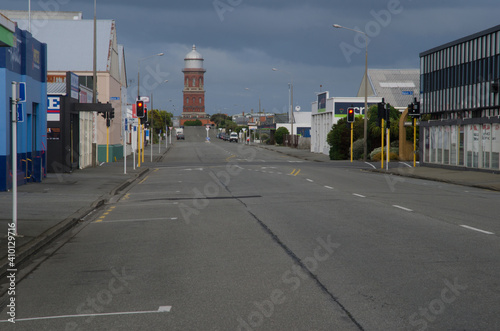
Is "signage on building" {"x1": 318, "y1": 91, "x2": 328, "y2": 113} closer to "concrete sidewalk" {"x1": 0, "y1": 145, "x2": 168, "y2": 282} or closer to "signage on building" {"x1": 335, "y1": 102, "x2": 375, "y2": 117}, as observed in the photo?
"signage on building" {"x1": 335, "y1": 102, "x2": 375, "y2": 117}

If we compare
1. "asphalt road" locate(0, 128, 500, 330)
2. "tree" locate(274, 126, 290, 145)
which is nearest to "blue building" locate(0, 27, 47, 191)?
"asphalt road" locate(0, 128, 500, 330)

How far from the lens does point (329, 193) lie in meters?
23.1

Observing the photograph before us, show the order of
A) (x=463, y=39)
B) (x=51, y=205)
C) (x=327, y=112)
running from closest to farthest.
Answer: (x=51, y=205) → (x=463, y=39) → (x=327, y=112)

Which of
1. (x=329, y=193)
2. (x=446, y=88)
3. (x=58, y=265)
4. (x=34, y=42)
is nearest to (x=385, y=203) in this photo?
(x=329, y=193)

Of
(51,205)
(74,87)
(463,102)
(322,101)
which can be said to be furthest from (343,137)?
(51,205)

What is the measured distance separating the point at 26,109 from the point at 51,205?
987 centimetres

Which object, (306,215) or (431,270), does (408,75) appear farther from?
(431,270)

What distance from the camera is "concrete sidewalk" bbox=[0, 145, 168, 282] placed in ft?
41.1

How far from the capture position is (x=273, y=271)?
9477mm

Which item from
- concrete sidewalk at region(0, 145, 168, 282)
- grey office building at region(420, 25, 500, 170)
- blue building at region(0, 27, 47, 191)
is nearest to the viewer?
concrete sidewalk at region(0, 145, 168, 282)

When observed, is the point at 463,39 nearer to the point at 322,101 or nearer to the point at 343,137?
the point at 343,137

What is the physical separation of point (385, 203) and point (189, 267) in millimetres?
10611

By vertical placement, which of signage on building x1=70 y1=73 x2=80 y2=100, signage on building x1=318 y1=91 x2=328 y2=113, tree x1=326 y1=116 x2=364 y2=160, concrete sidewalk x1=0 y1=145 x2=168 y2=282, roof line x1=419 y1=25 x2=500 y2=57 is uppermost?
roof line x1=419 y1=25 x2=500 y2=57

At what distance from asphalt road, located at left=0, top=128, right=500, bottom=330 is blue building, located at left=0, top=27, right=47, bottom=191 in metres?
7.94
